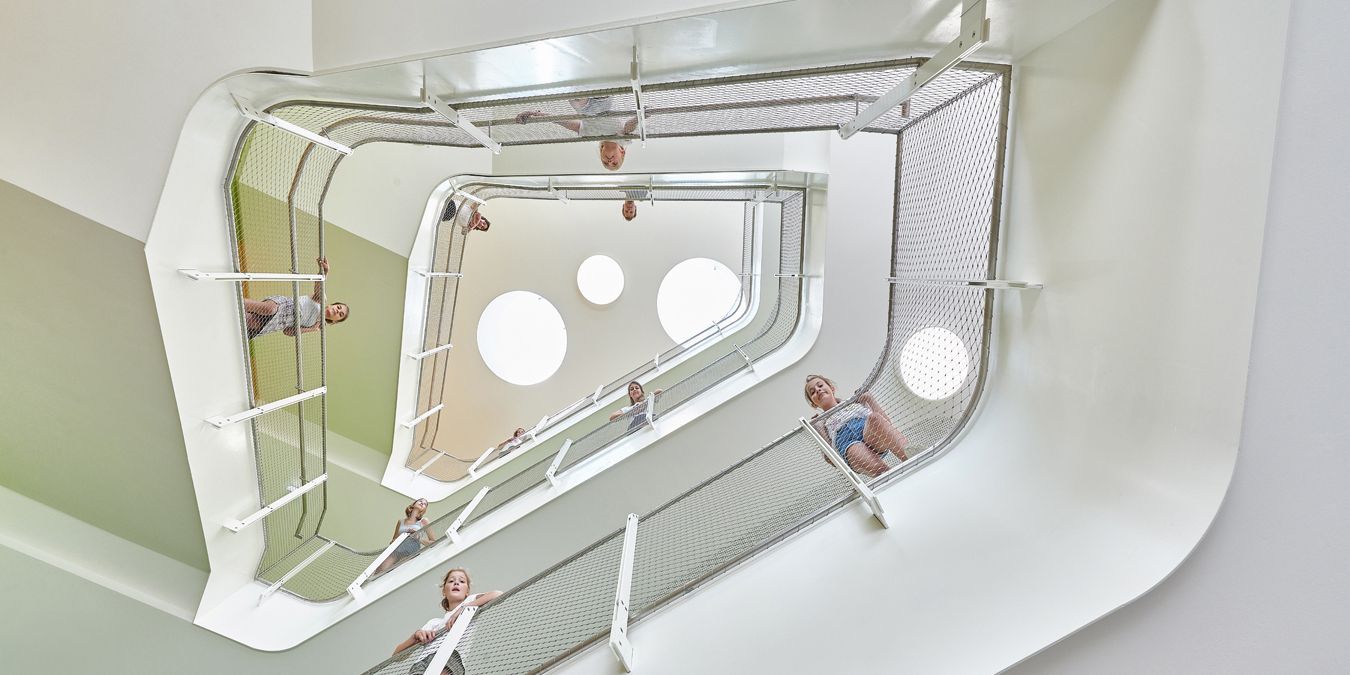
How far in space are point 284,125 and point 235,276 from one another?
86 centimetres

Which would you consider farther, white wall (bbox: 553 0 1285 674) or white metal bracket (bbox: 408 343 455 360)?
white metal bracket (bbox: 408 343 455 360)

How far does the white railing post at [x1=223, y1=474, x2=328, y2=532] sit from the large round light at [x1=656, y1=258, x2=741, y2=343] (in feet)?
19.2

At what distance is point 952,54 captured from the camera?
1.66 meters

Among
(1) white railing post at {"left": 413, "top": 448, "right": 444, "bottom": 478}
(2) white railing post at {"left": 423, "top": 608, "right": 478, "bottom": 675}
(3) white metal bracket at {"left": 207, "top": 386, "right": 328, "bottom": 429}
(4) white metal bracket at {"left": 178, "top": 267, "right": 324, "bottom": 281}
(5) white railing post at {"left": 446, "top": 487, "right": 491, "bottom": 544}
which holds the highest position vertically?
(4) white metal bracket at {"left": 178, "top": 267, "right": 324, "bottom": 281}

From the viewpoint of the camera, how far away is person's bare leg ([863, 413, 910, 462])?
2.40 m

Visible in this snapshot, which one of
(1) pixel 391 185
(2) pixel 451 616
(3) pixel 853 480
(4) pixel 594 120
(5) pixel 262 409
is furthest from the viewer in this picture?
(1) pixel 391 185

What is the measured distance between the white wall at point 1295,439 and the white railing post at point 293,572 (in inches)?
195

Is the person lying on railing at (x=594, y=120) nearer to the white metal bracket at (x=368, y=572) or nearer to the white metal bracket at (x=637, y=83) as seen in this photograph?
the white metal bracket at (x=637, y=83)

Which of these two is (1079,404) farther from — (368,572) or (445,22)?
(368,572)

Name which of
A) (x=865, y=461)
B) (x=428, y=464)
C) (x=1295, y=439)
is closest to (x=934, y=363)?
(x=865, y=461)

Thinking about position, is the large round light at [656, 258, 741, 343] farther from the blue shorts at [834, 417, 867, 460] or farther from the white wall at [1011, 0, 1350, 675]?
the white wall at [1011, 0, 1350, 675]

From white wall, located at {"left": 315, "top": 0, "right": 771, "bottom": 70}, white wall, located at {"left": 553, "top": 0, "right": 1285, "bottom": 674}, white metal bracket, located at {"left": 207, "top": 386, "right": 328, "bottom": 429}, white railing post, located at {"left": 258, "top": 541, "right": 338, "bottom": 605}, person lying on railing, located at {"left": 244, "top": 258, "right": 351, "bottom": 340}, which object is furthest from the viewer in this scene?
white railing post, located at {"left": 258, "top": 541, "right": 338, "bottom": 605}

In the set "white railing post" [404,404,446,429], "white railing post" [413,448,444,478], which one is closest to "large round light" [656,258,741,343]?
"white railing post" [404,404,446,429]

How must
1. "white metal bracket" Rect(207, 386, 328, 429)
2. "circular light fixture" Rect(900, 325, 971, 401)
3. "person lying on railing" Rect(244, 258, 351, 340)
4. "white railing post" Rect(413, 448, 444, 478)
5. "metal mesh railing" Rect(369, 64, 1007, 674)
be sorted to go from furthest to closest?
"white railing post" Rect(413, 448, 444, 478) → "person lying on railing" Rect(244, 258, 351, 340) → "white metal bracket" Rect(207, 386, 328, 429) → "circular light fixture" Rect(900, 325, 971, 401) → "metal mesh railing" Rect(369, 64, 1007, 674)
